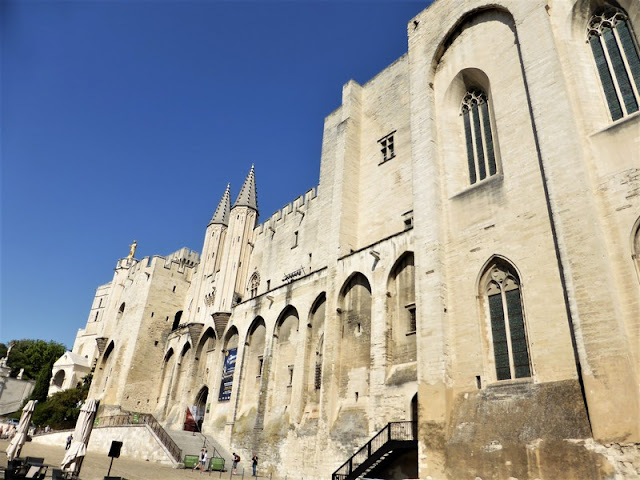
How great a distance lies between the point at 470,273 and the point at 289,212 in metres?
15.7

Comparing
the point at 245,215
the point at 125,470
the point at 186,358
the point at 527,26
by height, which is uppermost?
the point at 245,215

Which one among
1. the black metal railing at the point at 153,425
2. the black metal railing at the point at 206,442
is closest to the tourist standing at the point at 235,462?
the black metal railing at the point at 206,442

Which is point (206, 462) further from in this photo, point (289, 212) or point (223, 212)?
point (223, 212)

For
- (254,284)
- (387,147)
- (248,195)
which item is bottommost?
(254,284)

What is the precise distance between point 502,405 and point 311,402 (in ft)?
29.4

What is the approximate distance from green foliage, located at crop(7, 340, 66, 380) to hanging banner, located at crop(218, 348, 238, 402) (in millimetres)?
40011

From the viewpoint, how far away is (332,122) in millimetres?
24766

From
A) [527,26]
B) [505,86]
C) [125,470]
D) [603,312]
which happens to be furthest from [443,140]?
[125,470]

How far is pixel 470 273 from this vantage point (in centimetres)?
1327

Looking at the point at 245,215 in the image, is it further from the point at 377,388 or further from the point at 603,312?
the point at 603,312

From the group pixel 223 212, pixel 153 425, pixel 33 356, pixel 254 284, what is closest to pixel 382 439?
pixel 153 425

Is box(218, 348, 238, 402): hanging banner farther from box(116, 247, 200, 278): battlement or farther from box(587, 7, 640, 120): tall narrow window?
box(587, 7, 640, 120): tall narrow window

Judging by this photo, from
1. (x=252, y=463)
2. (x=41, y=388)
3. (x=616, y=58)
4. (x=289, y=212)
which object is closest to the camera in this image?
(x=616, y=58)

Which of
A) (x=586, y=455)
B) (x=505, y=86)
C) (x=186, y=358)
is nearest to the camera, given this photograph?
(x=586, y=455)
